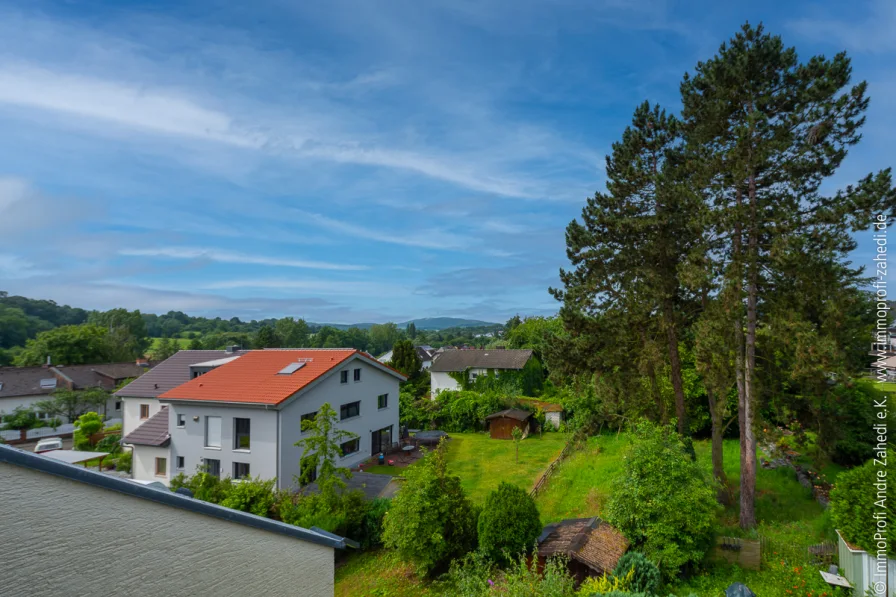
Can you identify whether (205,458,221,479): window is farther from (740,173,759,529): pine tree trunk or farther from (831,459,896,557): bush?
(831,459,896,557): bush

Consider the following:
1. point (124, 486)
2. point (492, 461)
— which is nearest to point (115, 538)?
point (124, 486)

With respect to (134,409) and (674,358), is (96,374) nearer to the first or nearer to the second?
Result: (134,409)

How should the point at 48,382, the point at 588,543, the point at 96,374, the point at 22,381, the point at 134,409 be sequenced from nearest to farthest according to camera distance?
1. the point at 588,543
2. the point at 134,409
3. the point at 22,381
4. the point at 48,382
5. the point at 96,374

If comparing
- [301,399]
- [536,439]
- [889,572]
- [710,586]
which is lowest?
[536,439]

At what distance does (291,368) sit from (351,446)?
587 cm

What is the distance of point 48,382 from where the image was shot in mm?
44719

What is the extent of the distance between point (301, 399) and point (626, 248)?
16.6 meters

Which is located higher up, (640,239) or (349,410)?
(640,239)

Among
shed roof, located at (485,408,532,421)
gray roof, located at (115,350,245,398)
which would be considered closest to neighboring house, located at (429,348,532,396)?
shed roof, located at (485,408,532,421)

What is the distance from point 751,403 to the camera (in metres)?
14.6

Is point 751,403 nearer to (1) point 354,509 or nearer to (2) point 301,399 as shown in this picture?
(1) point 354,509

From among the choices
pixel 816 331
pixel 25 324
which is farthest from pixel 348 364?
pixel 25 324

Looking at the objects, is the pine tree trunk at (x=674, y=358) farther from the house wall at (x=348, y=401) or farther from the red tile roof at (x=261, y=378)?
the house wall at (x=348, y=401)

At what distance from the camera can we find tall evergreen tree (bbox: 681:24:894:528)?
1310 cm
